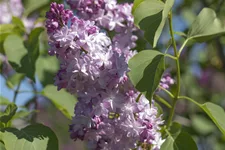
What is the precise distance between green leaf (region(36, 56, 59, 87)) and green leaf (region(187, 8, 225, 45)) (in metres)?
0.97

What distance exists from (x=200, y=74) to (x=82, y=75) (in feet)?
10.6

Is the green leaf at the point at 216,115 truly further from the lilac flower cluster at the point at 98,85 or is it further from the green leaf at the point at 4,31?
the green leaf at the point at 4,31

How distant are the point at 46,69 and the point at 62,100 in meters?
0.53

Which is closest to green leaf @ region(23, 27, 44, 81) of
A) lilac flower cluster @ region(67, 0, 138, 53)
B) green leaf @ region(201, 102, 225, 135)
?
lilac flower cluster @ region(67, 0, 138, 53)

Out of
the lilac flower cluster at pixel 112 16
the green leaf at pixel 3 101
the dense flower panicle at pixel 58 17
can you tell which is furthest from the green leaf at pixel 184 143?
the green leaf at pixel 3 101

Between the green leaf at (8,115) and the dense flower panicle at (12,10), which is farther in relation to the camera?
the dense flower panicle at (12,10)

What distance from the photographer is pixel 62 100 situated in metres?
2.37

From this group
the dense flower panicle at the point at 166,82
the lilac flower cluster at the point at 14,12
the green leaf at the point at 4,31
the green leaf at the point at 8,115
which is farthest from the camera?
the lilac flower cluster at the point at 14,12

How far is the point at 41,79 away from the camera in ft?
9.16

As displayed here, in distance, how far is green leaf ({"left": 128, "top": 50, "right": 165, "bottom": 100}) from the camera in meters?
1.64

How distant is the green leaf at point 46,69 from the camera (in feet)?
9.18

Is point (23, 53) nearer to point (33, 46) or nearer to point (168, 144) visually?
point (33, 46)

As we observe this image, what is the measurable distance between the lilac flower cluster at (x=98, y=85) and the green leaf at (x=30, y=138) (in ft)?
0.25

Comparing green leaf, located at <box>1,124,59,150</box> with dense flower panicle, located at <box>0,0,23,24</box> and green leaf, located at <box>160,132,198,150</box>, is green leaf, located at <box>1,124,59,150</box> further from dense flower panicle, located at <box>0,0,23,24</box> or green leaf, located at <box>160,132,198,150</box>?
dense flower panicle, located at <box>0,0,23,24</box>
